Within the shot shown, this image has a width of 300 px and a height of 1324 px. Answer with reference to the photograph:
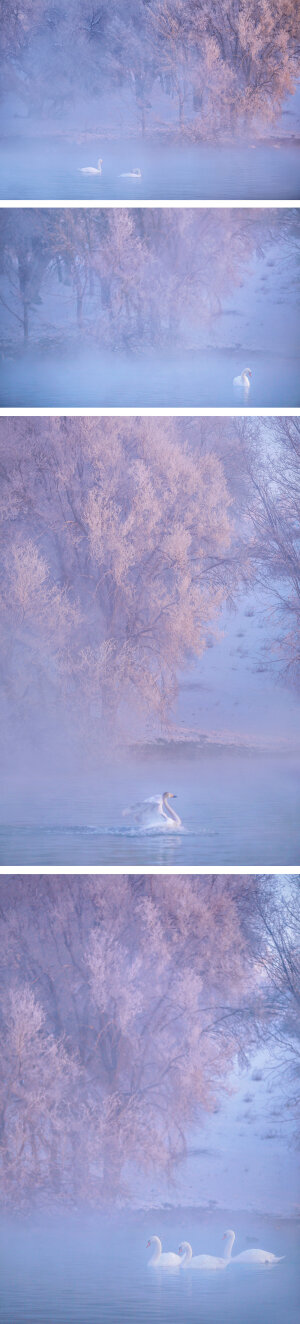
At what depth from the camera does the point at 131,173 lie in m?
2.78

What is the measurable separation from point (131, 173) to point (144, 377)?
1.69 feet

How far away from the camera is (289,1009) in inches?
109

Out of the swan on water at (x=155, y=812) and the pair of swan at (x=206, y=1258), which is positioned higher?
the swan on water at (x=155, y=812)

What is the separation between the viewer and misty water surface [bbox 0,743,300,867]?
2725 mm

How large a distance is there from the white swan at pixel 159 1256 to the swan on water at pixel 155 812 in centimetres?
100

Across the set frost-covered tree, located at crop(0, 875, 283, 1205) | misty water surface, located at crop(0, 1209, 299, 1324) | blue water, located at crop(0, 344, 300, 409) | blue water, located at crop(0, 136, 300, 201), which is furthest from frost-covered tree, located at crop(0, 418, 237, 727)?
misty water surface, located at crop(0, 1209, 299, 1324)

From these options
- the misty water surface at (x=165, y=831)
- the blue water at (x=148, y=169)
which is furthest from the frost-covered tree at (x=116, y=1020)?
the blue water at (x=148, y=169)

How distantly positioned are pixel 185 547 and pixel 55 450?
0.41m

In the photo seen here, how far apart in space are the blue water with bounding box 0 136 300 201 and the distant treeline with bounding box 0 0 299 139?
0.21ft

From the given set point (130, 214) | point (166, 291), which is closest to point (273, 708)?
point (166, 291)

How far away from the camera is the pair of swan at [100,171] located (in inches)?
109

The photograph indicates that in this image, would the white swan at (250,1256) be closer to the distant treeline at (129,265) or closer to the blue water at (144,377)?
the blue water at (144,377)

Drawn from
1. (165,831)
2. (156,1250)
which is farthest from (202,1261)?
(165,831)

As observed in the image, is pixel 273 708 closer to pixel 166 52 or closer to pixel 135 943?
pixel 135 943
